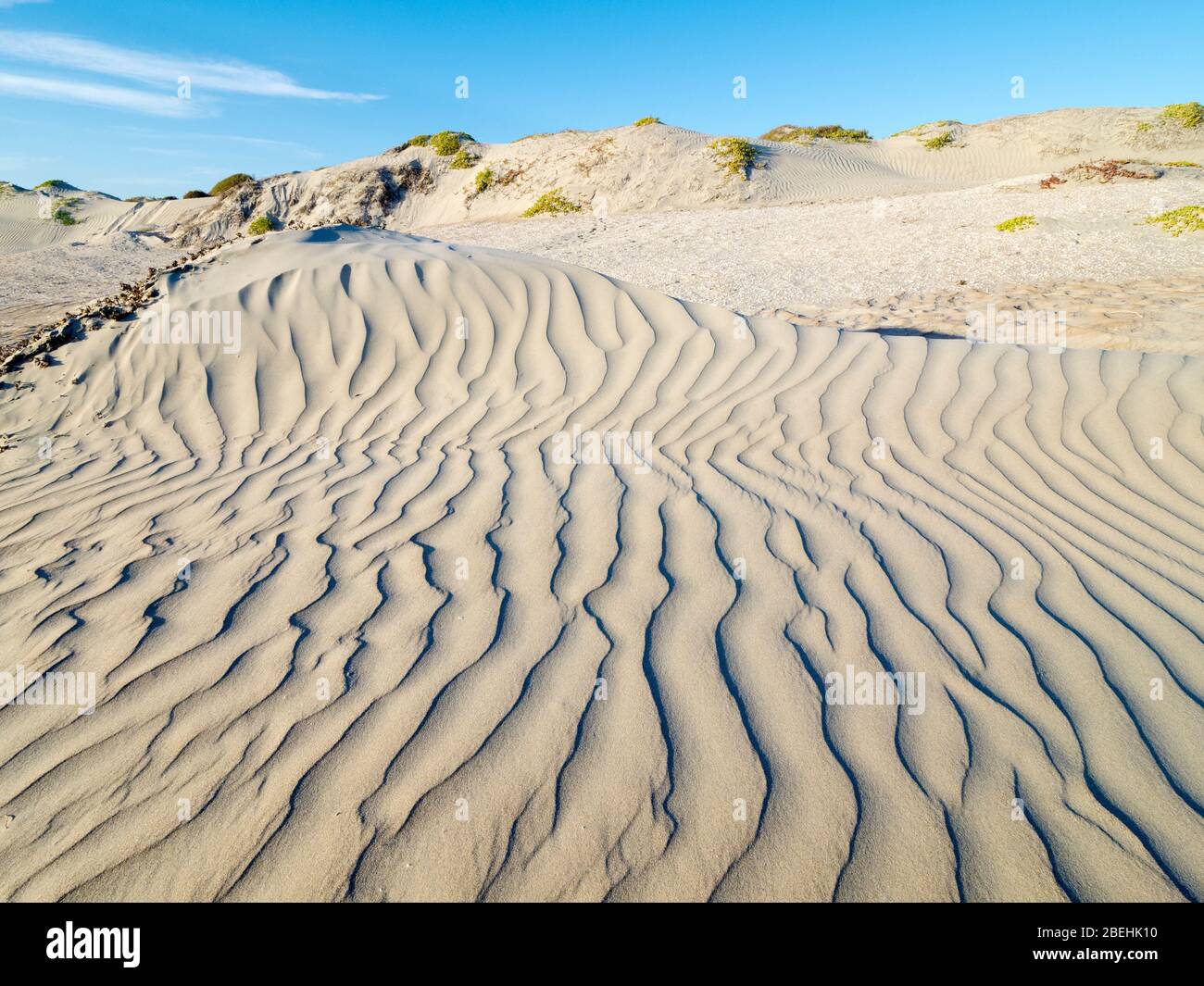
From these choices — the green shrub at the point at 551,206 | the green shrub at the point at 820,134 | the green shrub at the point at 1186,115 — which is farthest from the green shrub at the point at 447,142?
the green shrub at the point at 1186,115

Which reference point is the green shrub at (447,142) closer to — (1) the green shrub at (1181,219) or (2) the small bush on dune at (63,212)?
(2) the small bush on dune at (63,212)

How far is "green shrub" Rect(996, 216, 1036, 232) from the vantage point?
11039 millimetres

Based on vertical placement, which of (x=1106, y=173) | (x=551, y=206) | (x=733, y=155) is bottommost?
(x=1106, y=173)

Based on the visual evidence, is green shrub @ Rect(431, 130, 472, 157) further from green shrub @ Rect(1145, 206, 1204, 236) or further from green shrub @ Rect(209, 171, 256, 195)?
green shrub @ Rect(1145, 206, 1204, 236)

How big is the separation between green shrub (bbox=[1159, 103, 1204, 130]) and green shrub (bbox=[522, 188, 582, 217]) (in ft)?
63.0

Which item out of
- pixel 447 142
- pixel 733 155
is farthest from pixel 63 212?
pixel 733 155

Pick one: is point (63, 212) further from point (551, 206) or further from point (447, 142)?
point (551, 206)

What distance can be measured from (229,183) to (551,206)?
15.3 metres

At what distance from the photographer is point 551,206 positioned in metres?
20.6

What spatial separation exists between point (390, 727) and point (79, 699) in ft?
3.31

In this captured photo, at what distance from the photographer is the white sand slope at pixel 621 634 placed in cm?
156

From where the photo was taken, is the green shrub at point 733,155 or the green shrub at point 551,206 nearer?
the green shrub at point 551,206

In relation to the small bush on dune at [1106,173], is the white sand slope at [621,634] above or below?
below

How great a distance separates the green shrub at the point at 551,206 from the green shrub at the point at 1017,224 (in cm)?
1237
